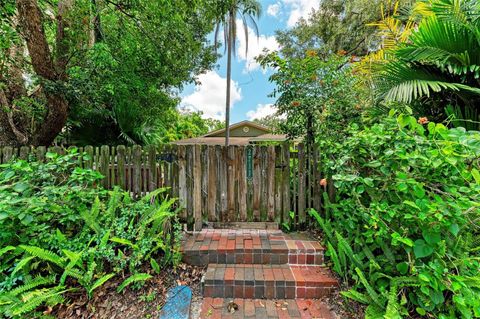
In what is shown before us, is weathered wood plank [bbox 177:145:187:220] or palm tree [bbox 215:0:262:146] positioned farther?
palm tree [bbox 215:0:262:146]

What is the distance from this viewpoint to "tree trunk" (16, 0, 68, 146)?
325 cm

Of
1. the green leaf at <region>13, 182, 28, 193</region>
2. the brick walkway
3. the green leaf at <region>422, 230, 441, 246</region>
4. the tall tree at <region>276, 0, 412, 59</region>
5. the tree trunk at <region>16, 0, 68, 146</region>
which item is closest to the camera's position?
the green leaf at <region>422, 230, 441, 246</region>

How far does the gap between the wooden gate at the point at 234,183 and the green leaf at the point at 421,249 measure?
5.04 feet

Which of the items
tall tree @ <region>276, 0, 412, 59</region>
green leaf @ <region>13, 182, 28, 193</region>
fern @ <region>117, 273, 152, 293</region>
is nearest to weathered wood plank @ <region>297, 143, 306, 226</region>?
fern @ <region>117, 273, 152, 293</region>

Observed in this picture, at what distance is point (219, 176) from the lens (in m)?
3.13

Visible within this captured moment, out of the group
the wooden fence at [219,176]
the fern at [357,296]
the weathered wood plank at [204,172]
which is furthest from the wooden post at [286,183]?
the fern at [357,296]

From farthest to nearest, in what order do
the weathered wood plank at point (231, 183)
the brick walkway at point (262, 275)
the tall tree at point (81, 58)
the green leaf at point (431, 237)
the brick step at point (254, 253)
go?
the tall tree at point (81, 58), the weathered wood plank at point (231, 183), the brick step at point (254, 253), the brick walkway at point (262, 275), the green leaf at point (431, 237)

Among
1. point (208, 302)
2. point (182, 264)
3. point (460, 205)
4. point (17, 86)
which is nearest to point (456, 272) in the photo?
point (460, 205)

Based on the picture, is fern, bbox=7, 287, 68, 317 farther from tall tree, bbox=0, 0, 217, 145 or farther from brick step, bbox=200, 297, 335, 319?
tall tree, bbox=0, 0, 217, 145

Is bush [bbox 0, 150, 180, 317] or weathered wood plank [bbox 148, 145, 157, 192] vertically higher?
weathered wood plank [bbox 148, 145, 157, 192]

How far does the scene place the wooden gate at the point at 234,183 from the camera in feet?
10.1

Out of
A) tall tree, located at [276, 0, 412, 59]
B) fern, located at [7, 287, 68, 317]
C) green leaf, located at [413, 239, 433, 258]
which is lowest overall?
fern, located at [7, 287, 68, 317]

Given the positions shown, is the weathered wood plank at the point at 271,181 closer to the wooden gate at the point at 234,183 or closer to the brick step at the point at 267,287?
the wooden gate at the point at 234,183

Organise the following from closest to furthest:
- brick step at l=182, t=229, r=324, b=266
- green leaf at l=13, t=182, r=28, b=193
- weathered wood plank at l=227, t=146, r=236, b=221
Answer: green leaf at l=13, t=182, r=28, b=193
brick step at l=182, t=229, r=324, b=266
weathered wood plank at l=227, t=146, r=236, b=221
